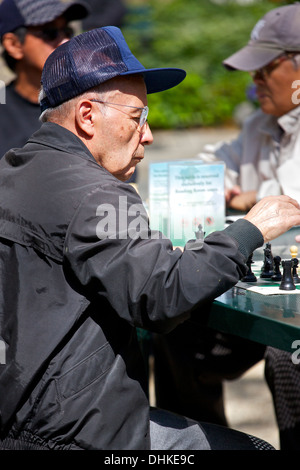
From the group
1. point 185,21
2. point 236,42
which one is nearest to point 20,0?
point 236,42

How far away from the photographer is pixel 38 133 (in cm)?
203

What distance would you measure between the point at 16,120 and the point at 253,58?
1.48 m

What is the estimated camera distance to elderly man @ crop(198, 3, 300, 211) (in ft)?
11.1

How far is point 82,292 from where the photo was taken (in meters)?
1.87

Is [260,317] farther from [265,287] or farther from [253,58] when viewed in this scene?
[253,58]

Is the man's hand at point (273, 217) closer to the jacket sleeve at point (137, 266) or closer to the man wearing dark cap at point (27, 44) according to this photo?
the jacket sleeve at point (137, 266)

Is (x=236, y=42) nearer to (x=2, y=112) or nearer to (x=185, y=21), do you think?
(x=185, y=21)

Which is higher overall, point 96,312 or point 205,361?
point 96,312

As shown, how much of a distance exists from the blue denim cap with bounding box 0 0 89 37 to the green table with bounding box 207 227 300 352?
2.49m

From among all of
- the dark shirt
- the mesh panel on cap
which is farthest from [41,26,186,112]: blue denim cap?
the dark shirt

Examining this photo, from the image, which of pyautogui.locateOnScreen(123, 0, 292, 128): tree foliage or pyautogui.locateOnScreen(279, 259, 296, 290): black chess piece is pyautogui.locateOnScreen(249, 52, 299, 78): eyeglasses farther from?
pyautogui.locateOnScreen(123, 0, 292, 128): tree foliage

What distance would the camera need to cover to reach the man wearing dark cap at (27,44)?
3979 mm

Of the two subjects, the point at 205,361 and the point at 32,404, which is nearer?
the point at 32,404

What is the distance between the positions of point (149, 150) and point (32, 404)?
29.2 feet
